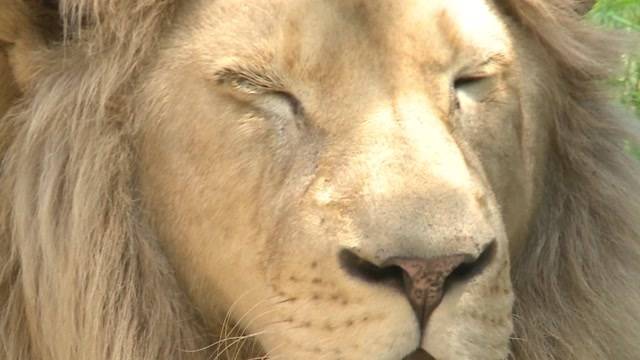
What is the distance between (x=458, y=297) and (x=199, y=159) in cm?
50

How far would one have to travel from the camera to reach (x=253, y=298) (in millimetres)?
2480

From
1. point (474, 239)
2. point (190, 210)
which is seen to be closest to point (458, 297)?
point (474, 239)

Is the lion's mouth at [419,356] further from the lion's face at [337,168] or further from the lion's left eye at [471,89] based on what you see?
the lion's left eye at [471,89]

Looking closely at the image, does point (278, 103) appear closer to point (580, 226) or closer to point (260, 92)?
point (260, 92)

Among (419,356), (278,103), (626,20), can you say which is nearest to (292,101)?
(278,103)

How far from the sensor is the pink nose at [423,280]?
2.26 meters

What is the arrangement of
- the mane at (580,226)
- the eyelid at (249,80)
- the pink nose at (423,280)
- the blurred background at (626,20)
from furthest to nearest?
the blurred background at (626,20) < the mane at (580,226) < the eyelid at (249,80) < the pink nose at (423,280)

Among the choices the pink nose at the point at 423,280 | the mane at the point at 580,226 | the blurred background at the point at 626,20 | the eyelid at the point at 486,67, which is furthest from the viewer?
the blurred background at the point at 626,20

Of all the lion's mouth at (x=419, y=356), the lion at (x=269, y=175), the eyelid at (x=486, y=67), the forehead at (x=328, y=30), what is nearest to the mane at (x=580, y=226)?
the lion at (x=269, y=175)

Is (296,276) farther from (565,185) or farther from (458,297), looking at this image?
(565,185)

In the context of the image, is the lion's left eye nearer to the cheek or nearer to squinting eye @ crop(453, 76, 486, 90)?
squinting eye @ crop(453, 76, 486, 90)

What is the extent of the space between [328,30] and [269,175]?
26cm

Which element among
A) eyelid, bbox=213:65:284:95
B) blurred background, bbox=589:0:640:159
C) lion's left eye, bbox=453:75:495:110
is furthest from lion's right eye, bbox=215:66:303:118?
blurred background, bbox=589:0:640:159

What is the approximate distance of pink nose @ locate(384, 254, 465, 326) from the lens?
2.26m
